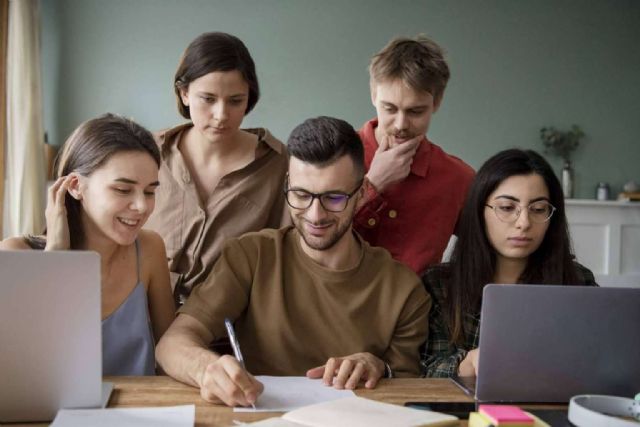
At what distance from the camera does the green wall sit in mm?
5188

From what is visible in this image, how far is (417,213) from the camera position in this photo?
2096 millimetres

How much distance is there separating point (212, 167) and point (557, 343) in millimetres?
1240

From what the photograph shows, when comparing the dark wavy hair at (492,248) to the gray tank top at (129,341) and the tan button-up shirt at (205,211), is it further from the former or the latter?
the gray tank top at (129,341)

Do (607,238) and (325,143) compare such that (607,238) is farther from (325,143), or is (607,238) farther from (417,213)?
(325,143)

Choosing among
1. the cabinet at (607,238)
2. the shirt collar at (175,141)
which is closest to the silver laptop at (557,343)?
the shirt collar at (175,141)

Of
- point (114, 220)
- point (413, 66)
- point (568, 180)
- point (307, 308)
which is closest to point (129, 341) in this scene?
point (114, 220)

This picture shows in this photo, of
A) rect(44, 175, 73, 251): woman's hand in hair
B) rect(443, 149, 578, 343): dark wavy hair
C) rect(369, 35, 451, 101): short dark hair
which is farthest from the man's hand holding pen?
rect(369, 35, 451, 101): short dark hair

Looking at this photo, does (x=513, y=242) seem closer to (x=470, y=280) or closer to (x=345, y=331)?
(x=470, y=280)

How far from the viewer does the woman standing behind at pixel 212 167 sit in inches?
75.4

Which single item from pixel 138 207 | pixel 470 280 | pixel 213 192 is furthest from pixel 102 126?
pixel 470 280

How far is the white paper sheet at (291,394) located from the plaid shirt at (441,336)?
36cm

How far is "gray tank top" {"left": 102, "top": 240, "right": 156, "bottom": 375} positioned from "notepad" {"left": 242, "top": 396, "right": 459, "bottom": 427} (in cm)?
69

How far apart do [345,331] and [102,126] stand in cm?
77

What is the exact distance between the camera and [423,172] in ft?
6.93
